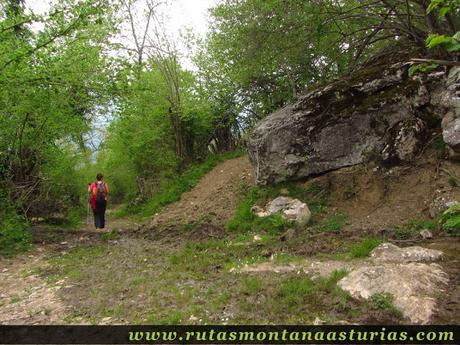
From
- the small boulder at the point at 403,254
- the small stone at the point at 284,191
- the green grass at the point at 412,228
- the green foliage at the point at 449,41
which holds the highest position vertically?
the green foliage at the point at 449,41

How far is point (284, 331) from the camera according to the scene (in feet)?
13.4

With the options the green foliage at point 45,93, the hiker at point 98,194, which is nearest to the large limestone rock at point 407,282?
the green foliage at point 45,93

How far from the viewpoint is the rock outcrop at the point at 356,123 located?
8.98 metres

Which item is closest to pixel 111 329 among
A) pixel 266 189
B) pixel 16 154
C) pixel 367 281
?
pixel 367 281

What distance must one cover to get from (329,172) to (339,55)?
3.73 m

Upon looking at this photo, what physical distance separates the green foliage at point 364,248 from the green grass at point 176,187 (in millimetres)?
8696

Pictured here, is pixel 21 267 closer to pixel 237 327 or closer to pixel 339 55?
pixel 237 327

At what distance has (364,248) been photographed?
21.3ft

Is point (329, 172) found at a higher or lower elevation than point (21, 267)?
higher

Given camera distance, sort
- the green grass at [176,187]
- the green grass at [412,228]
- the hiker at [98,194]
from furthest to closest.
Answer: the green grass at [176,187] → the hiker at [98,194] → the green grass at [412,228]

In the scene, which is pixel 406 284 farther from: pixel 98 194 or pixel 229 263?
pixel 98 194

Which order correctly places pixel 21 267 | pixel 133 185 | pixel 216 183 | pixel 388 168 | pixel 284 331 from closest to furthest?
pixel 284 331, pixel 21 267, pixel 388 168, pixel 216 183, pixel 133 185

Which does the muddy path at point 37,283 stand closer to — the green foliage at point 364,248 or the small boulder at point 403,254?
the green foliage at point 364,248

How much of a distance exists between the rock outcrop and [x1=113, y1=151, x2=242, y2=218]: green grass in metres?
4.51
